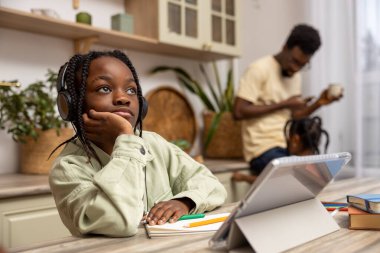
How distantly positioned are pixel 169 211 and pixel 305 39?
79.3 inches

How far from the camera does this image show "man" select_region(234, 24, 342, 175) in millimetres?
2691

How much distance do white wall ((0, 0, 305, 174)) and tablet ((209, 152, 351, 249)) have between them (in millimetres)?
1833

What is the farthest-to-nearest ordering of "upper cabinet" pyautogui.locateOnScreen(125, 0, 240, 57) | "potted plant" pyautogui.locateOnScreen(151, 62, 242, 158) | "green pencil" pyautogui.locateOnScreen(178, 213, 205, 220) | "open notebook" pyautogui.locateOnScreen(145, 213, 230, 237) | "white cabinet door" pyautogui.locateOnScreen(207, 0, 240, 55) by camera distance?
"potted plant" pyautogui.locateOnScreen(151, 62, 242, 158) → "white cabinet door" pyautogui.locateOnScreen(207, 0, 240, 55) → "upper cabinet" pyautogui.locateOnScreen(125, 0, 240, 57) → "green pencil" pyautogui.locateOnScreen(178, 213, 205, 220) → "open notebook" pyautogui.locateOnScreen(145, 213, 230, 237)

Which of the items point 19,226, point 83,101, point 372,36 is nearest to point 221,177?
point 19,226

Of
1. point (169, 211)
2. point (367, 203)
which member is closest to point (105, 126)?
point (169, 211)

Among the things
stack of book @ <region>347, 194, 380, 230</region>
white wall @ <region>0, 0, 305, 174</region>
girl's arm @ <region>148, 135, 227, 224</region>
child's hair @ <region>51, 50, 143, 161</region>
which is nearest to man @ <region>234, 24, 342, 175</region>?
white wall @ <region>0, 0, 305, 174</region>

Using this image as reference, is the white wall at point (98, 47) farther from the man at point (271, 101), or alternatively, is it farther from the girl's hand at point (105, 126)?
the girl's hand at point (105, 126)

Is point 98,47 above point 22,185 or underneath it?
above

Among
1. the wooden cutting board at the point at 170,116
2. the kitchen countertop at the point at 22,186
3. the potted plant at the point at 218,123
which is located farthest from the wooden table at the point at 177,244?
the potted plant at the point at 218,123

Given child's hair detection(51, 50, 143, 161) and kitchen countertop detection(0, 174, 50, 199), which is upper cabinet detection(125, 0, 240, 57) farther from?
child's hair detection(51, 50, 143, 161)

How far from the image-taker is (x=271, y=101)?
2.81m

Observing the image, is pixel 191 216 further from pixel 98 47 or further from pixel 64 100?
pixel 98 47

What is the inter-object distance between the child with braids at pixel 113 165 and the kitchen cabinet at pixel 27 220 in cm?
79

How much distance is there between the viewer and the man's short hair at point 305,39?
2.64 m
